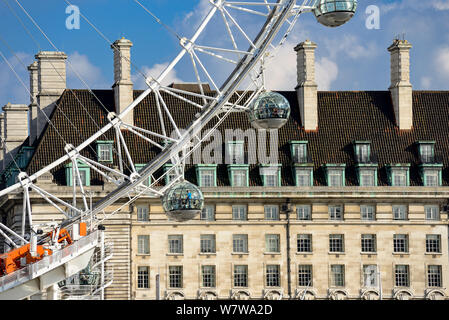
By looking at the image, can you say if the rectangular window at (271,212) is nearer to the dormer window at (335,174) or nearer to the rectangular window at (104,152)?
the dormer window at (335,174)

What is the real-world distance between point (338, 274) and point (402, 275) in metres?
4.55

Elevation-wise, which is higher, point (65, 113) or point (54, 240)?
point (65, 113)

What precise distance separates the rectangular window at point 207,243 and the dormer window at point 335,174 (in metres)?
9.05

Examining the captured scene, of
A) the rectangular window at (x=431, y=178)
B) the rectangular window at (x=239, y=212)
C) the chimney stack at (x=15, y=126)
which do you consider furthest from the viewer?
the chimney stack at (x=15, y=126)

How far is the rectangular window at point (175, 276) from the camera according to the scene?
9662 cm

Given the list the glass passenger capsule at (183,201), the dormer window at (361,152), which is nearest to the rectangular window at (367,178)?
the dormer window at (361,152)

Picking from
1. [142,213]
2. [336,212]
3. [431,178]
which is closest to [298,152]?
[336,212]

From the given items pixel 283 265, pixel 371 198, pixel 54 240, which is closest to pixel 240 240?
pixel 283 265

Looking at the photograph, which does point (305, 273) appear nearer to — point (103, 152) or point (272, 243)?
point (272, 243)

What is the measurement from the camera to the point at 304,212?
98.8m

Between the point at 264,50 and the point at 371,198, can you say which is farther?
the point at 371,198

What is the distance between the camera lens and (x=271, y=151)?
99750mm

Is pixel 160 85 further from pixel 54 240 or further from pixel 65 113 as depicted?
pixel 65 113
